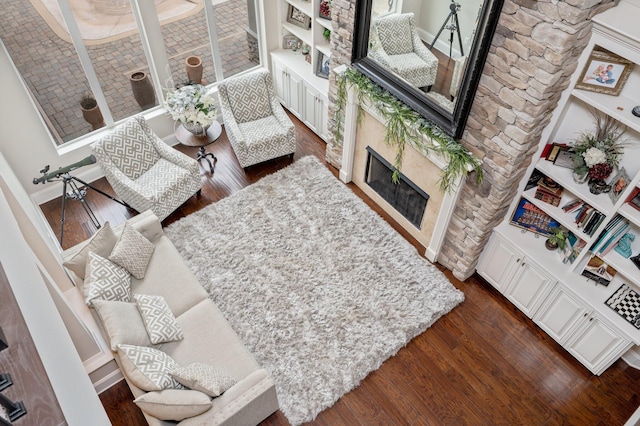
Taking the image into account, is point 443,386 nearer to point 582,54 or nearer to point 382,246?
point 382,246

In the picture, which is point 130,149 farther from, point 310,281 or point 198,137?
point 310,281

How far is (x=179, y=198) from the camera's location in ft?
16.6

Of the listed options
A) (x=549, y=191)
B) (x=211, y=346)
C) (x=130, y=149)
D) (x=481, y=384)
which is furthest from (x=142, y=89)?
(x=481, y=384)

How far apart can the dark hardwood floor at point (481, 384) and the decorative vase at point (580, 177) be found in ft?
4.73

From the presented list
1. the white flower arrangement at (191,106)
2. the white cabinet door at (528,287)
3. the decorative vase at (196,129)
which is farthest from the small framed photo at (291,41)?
the white cabinet door at (528,287)

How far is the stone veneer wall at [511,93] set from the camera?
117 inches

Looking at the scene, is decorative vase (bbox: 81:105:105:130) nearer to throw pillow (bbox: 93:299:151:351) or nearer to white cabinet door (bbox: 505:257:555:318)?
throw pillow (bbox: 93:299:151:351)

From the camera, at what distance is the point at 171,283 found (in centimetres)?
416

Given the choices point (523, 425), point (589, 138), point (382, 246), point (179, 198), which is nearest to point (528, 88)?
point (589, 138)

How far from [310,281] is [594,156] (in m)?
2.62

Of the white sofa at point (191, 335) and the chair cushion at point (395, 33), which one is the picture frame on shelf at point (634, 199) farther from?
the white sofa at point (191, 335)

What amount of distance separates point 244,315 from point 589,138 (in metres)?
3.20

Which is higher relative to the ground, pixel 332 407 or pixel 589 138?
pixel 589 138

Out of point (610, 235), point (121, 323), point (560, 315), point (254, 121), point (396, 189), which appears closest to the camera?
point (121, 323)
